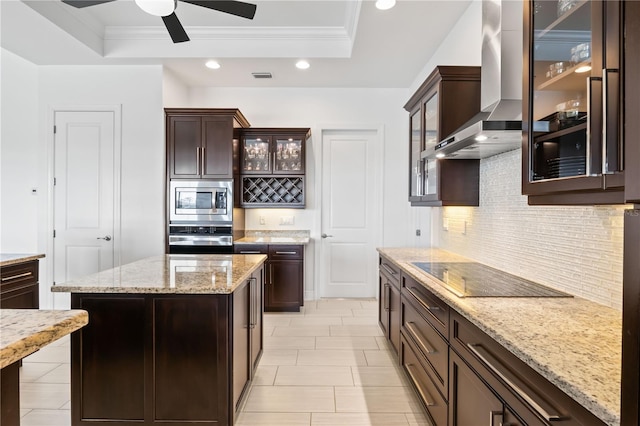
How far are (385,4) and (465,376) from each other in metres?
2.72

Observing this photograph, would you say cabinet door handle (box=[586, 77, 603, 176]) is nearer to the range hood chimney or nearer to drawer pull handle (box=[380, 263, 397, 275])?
the range hood chimney

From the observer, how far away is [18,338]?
33.2 inches

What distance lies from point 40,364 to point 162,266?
1.58 meters

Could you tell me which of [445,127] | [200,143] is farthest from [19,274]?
[445,127]

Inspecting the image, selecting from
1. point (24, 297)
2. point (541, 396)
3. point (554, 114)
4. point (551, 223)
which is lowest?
point (24, 297)

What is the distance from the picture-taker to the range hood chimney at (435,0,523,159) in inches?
76.4

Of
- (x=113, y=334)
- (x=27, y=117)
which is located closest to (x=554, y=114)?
(x=113, y=334)

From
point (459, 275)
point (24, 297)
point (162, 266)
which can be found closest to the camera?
point (459, 275)

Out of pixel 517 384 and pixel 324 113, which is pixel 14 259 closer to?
pixel 517 384

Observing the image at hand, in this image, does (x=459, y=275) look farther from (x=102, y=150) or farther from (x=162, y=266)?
(x=102, y=150)

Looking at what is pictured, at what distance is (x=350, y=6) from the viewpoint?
3.21 m

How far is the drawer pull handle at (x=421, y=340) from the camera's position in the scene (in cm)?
195

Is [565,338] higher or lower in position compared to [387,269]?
higher

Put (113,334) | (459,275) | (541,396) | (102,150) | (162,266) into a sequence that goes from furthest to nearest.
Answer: (102,150) → (162,266) → (459,275) → (113,334) → (541,396)
